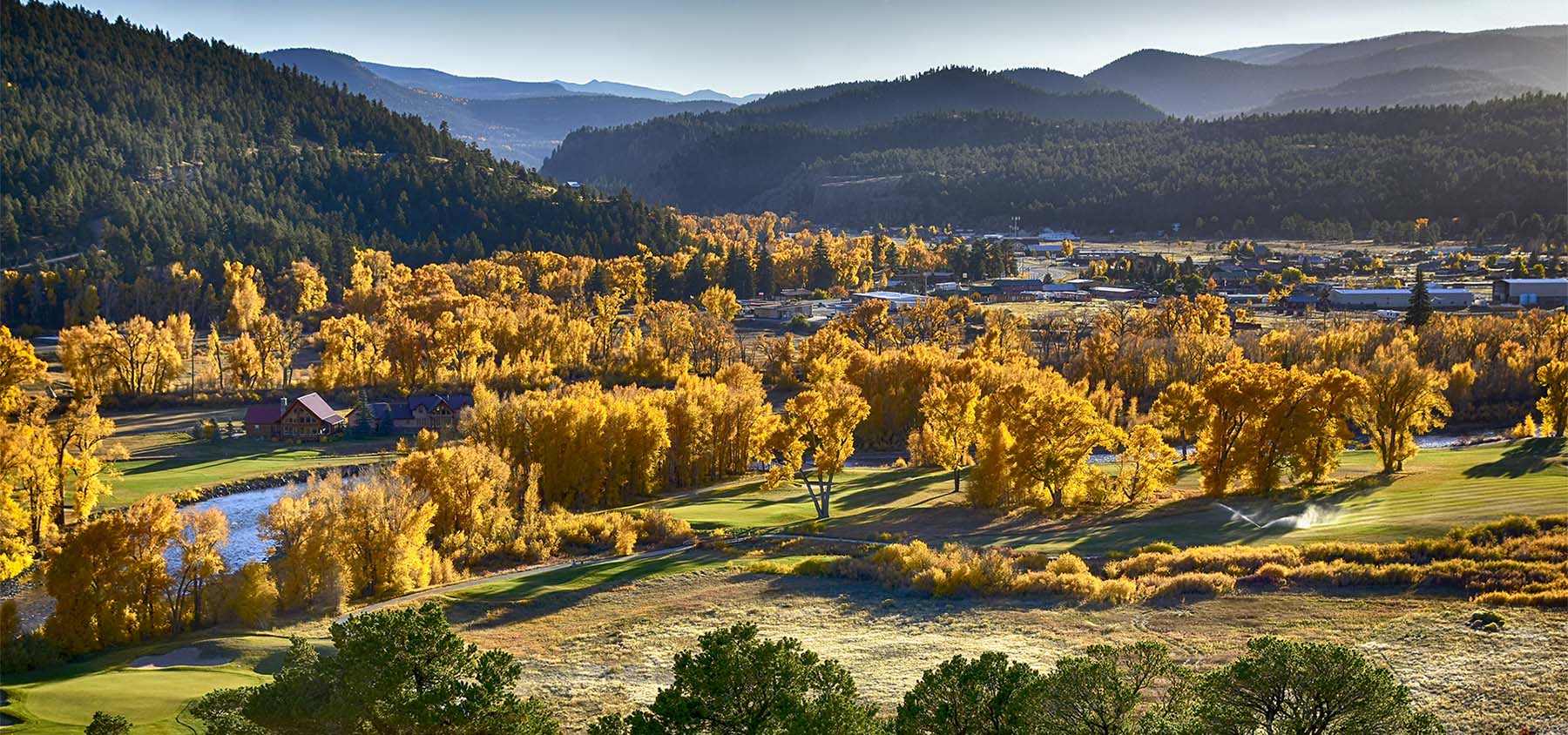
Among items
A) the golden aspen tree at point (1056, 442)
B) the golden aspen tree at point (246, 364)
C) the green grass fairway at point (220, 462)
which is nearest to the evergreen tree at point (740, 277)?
the golden aspen tree at point (246, 364)

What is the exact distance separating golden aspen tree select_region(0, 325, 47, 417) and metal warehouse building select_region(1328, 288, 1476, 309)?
13700cm

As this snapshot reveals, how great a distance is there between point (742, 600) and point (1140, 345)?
67.8 metres

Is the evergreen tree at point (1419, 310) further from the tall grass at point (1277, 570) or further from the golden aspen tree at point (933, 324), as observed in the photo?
the tall grass at point (1277, 570)

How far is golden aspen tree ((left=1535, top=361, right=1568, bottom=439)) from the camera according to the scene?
68.6m

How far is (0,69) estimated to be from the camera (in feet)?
596

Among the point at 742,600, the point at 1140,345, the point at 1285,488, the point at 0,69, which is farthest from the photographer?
the point at 0,69

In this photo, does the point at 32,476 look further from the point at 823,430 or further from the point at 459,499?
the point at 823,430

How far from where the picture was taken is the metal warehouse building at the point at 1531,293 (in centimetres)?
14000

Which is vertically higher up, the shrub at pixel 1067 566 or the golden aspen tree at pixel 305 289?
the golden aspen tree at pixel 305 289

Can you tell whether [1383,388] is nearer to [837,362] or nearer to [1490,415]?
[1490,415]

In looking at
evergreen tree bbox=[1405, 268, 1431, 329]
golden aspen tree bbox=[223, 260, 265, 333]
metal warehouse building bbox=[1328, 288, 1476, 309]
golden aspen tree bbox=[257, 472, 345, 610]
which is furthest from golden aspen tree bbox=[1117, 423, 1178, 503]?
golden aspen tree bbox=[223, 260, 265, 333]

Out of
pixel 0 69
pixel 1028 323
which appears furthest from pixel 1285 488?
pixel 0 69

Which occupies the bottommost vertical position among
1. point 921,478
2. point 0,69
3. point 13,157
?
point 921,478

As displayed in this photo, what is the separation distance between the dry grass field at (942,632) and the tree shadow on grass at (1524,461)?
71.2 feet
